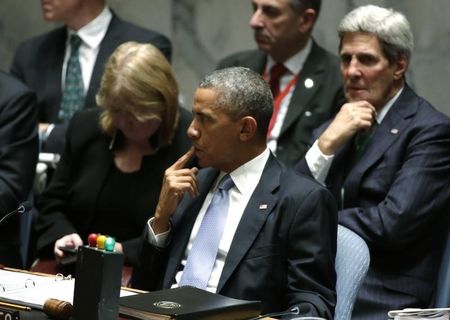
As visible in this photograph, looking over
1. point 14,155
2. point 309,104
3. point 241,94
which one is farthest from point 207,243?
point 309,104

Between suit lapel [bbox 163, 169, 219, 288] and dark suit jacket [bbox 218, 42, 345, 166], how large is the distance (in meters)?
1.22

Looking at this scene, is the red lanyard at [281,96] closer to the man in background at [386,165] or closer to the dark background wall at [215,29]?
the man in background at [386,165]

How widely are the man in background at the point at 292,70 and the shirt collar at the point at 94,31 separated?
0.75 metres

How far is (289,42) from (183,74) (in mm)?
→ 1194

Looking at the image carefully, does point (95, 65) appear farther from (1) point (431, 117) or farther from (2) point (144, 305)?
(2) point (144, 305)

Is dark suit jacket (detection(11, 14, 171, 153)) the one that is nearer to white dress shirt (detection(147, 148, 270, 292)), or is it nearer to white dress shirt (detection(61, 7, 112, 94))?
white dress shirt (detection(61, 7, 112, 94))

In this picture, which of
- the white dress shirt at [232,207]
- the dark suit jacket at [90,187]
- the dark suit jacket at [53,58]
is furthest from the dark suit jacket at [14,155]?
the white dress shirt at [232,207]

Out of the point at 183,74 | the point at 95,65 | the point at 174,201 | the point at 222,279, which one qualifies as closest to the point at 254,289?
the point at 222,279

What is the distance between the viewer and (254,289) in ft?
11.5

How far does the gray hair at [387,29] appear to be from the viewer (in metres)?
4.44

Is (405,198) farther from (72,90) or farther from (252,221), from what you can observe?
(72,90)

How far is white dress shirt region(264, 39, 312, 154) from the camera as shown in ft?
17.0

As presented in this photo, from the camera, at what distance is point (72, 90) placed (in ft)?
18.6

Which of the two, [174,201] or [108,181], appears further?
[108,181]
